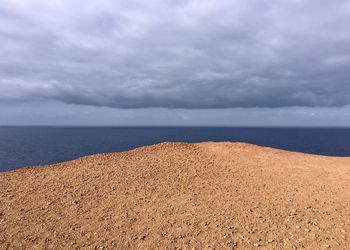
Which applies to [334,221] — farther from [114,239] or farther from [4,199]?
[4,199]

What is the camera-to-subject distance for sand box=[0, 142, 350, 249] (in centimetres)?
1078

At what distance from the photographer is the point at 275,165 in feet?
66.7

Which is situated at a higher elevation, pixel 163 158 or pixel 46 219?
pixel 163 158

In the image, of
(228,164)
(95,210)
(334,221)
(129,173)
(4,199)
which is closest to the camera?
(334,221)

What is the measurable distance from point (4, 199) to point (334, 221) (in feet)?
46.6

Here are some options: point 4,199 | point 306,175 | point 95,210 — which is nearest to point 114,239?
point 95,210

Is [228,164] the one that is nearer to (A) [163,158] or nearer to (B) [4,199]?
(A) [163,158]

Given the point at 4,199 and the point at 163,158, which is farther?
the point at 163,158

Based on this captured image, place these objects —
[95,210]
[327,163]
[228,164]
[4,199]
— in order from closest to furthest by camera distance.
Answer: [95,210] < [4,199] < [228,164] < [327,163]

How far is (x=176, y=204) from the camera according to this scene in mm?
13836

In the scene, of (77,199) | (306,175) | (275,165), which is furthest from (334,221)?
(77,199)

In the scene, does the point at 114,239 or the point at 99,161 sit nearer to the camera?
the point at 114,239

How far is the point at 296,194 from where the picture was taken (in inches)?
591

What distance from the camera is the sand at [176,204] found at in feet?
35.4
